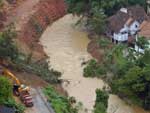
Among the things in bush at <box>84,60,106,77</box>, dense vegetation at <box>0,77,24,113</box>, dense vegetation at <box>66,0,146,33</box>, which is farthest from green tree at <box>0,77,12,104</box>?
dense vegetation at <box>66,0,146,33</box>

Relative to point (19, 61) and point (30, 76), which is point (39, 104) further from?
point (19, 61)

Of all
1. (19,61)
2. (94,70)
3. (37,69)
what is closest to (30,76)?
(37,69)

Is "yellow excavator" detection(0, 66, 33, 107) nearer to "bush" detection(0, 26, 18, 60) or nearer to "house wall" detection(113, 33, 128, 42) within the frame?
→ "bush" detection(0, 26, 18, 60)

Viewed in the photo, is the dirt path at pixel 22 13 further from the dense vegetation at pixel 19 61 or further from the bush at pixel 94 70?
the bush at pixel 94 70

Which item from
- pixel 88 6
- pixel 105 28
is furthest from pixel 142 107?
pixel 88 6

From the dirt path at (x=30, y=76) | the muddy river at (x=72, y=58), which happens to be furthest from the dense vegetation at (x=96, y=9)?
the dirt path at (x=30, y=76)

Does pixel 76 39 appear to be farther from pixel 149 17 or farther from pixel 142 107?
pixel 142 107
